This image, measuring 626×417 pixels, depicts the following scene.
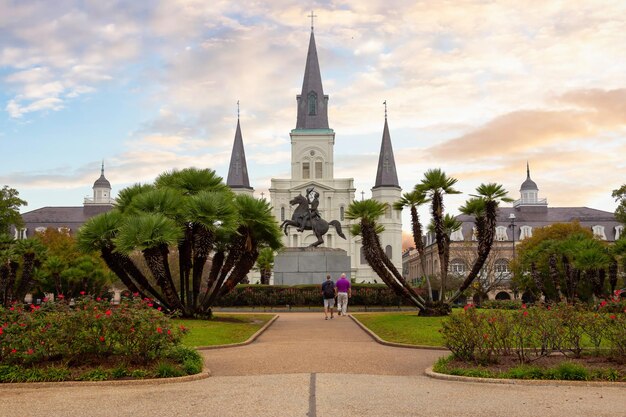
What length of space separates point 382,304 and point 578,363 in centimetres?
2379

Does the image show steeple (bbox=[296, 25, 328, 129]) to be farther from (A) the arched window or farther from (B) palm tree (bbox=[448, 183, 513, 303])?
(B) palm tree (bbox=[448, 183, 513, 303])

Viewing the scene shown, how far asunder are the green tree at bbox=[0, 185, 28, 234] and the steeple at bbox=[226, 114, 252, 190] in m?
55.6

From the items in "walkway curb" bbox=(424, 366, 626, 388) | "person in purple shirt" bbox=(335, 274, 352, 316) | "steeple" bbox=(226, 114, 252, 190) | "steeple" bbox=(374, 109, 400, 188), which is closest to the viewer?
"walkway curb" bbox=(424, 366, 626, 388)

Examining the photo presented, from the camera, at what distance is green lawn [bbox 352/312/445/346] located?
17.6 m

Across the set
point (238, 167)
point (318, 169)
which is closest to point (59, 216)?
point (238, 167)

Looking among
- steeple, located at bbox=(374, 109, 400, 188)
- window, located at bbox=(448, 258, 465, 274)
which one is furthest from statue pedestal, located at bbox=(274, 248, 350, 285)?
steeple, located at bbox=(374, 109, 400, 188)

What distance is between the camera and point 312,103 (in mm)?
111562

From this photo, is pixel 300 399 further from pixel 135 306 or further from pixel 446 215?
pixel 446 215

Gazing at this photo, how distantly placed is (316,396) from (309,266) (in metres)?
26.9

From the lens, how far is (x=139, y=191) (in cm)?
2595

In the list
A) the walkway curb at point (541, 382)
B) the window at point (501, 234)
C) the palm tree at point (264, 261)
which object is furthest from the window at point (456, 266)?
the walkway curb at point (541, 382)

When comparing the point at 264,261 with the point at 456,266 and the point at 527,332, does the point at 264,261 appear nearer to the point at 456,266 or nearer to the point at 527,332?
the point at 456,266

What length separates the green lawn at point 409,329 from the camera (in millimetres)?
17641

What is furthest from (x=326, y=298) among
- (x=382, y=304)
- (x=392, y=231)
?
(x=392, y=231)
